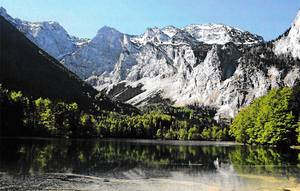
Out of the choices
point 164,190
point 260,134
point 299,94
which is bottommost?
point 164,190

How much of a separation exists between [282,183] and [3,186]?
32202 mm

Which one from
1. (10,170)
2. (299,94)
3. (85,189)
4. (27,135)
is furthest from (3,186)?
(27,135)

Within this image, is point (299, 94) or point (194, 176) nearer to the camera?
point (194, 176)

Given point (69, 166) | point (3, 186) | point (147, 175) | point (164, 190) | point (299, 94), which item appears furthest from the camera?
point (299, 94)

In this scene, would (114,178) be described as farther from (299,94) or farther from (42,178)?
(299,94)

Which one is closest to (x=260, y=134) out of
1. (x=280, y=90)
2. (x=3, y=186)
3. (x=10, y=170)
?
(x=280, y=90)

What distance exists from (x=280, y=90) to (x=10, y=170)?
362 feet

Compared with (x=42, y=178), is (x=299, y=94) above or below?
above

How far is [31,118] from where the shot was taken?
200 meters

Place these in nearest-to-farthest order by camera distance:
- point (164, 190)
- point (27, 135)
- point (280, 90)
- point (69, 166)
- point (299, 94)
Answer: point (164, 190)
point (69, 166)
point (299, 94)
point (280, 90)
point (27, 135)

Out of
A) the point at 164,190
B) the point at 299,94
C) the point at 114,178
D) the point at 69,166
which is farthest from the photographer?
the point at 299,94

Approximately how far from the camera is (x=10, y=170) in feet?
197

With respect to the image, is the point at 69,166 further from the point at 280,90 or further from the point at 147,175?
the point at 280,90

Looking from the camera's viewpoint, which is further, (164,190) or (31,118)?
(31,118)
